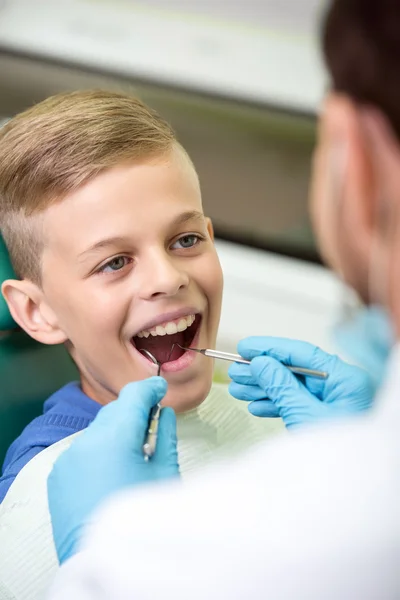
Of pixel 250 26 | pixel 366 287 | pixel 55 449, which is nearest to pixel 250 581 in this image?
pixel 366 287

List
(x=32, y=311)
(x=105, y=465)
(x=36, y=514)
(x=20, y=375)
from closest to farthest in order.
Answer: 1. (x=105, y=465)
2. (x=36, y=514)
3. (x=32, y=311)
4. (x=20, y=375)

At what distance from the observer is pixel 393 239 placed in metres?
0.80

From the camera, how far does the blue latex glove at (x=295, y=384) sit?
1347 mm

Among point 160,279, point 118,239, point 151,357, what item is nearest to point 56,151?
point 118,239

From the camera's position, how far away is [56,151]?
1415 mm

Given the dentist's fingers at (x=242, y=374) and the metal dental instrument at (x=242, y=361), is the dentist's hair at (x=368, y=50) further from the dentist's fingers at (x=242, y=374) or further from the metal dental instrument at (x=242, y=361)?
the dentist's fingers at (x=242, y=374)

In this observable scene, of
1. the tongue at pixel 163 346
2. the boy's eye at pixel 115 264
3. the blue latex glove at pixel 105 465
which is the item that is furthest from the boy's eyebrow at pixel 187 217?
the blue latex glove at pixel 105 465

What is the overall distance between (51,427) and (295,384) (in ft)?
1.54

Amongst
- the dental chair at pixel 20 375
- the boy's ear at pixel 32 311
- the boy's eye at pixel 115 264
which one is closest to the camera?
the boy's eye at pixel 115 264

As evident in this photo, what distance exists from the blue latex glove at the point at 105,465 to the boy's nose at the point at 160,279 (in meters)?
0.22

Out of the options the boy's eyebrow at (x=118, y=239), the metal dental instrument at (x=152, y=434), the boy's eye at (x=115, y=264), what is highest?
the boy's eyebrow at (x=118, y=239)

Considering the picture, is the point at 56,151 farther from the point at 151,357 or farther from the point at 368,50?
the point at 368,50

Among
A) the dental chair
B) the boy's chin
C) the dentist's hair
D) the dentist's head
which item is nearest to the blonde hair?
the dental chair

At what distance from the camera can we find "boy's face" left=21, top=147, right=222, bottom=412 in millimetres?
1376
